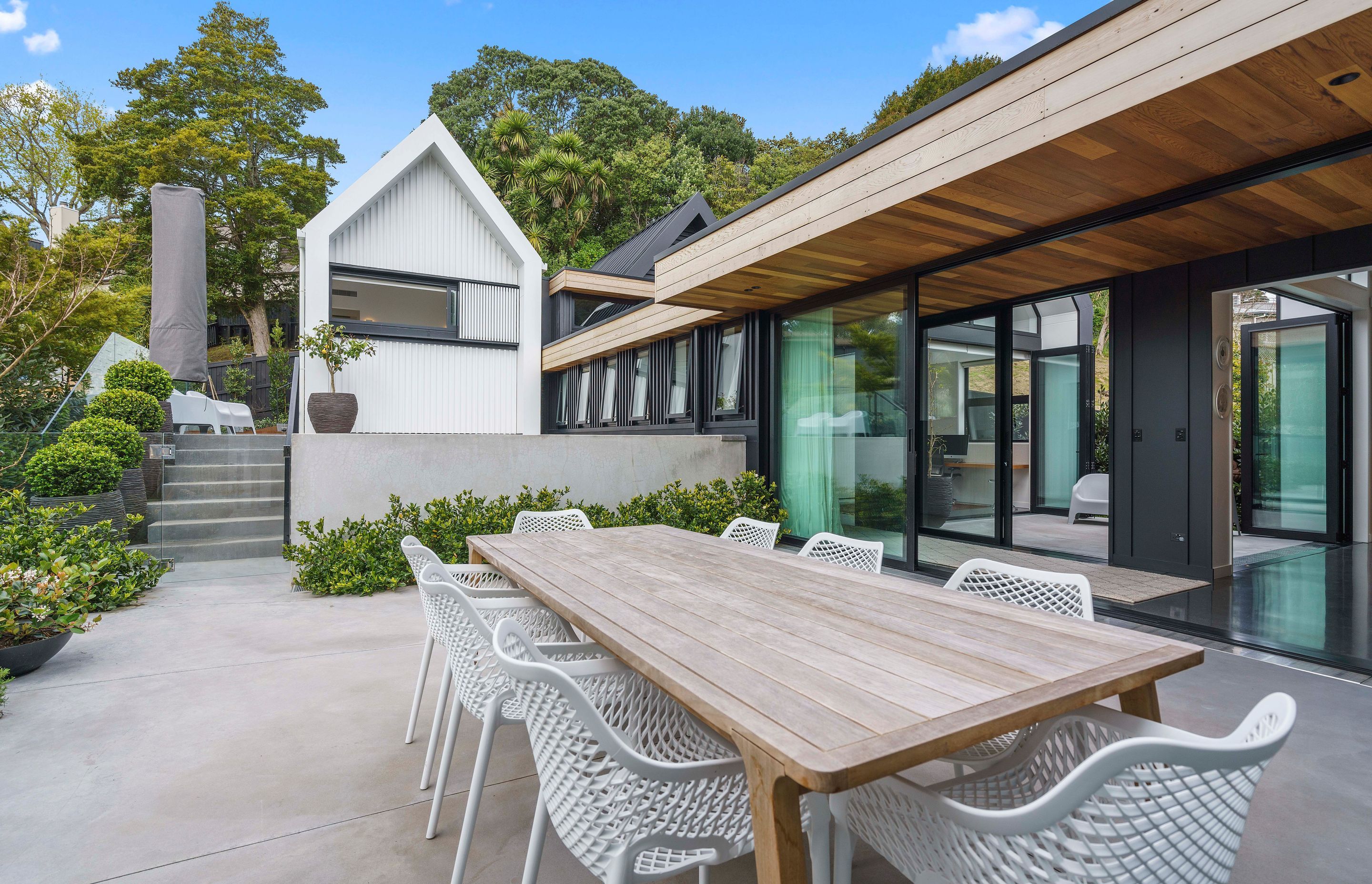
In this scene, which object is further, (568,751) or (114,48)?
(114,48)

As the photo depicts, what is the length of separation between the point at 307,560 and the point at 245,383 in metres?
12.0

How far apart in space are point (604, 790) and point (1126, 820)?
30.6 inches

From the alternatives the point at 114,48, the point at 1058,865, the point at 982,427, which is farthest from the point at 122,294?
the point at 114,48

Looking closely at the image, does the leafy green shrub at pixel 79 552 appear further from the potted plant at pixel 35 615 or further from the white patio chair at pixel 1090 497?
the white patio chair at pixel 1090 497

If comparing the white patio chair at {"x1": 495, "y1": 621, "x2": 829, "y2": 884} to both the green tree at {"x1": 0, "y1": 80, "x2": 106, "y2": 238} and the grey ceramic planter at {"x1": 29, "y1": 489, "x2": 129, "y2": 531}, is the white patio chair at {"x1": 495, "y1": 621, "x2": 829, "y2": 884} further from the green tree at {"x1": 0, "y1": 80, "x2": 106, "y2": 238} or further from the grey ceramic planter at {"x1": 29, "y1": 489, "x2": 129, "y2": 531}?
the green tree at {"x1": 0, "y1": 80, "x2": 106, "y2": 238}

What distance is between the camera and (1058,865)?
0.94 m

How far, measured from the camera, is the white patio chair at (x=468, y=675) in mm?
1672

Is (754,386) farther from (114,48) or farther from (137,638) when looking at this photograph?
(114,48)

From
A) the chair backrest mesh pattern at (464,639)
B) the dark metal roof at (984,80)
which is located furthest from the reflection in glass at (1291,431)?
the chair backrest mesh pattern at (464,639)

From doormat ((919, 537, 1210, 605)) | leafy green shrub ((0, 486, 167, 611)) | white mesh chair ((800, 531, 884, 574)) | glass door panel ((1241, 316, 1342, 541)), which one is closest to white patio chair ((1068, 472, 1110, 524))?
glass door panel ((1241, 316, 1342, 541))

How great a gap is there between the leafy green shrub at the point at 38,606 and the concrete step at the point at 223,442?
3.96m

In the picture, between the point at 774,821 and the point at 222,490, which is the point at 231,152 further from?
the point at 774,821

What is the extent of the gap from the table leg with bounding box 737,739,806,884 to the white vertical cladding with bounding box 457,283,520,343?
8849mm

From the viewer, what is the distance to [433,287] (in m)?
9.00
